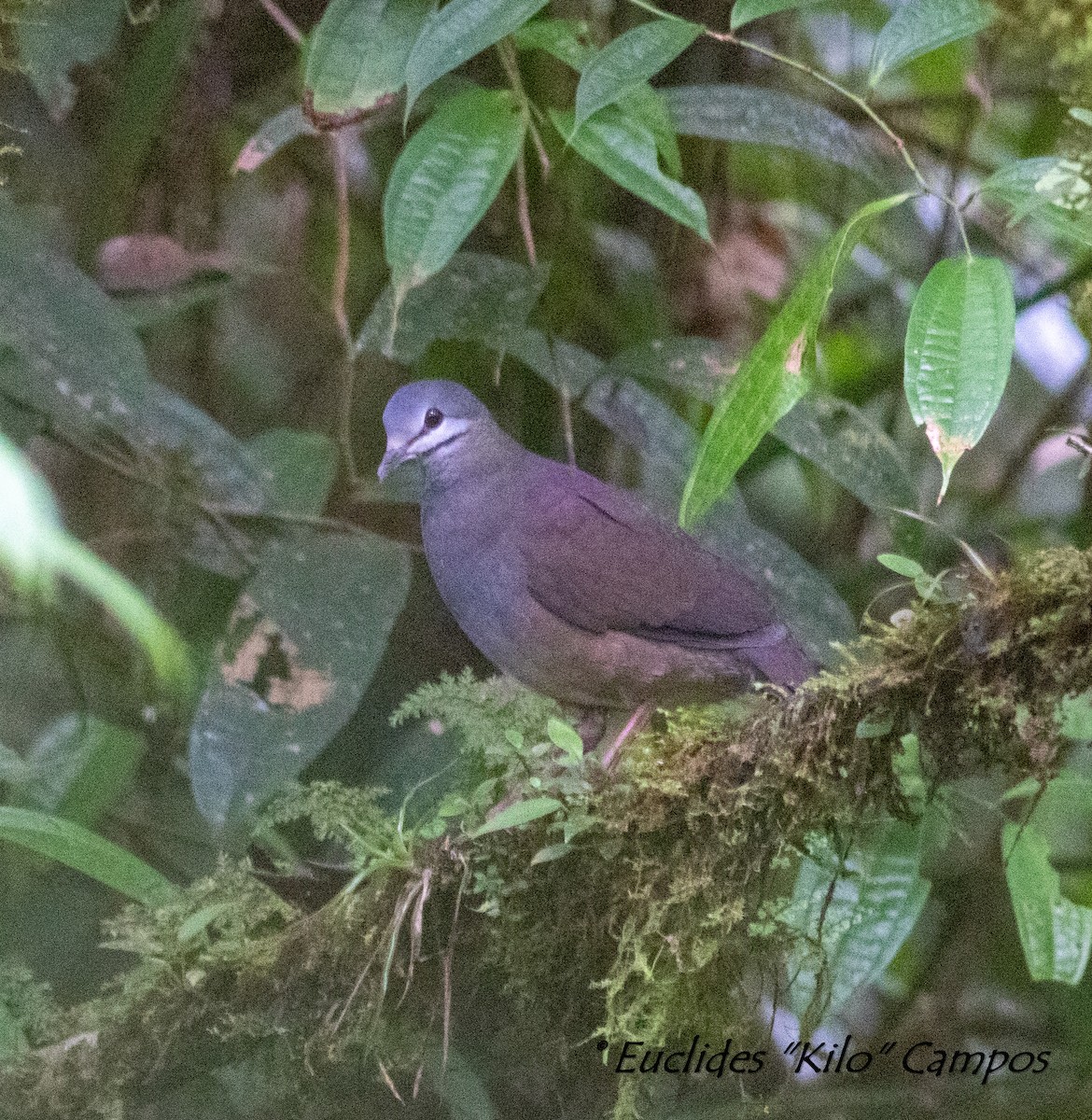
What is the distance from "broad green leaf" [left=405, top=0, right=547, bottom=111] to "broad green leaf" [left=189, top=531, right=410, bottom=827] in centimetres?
81

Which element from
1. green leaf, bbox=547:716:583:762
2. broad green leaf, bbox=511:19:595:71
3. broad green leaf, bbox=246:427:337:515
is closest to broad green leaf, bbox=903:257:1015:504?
green leaf, bbox=547:716:583:762

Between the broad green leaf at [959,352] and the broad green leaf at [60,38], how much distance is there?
4.42 feet

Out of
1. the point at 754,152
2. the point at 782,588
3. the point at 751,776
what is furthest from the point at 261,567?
the point at 754,152

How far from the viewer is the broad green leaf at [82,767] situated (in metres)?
2.04

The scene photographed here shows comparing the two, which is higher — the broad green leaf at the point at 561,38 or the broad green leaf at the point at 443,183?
the broad green leaf at the point at 561,38

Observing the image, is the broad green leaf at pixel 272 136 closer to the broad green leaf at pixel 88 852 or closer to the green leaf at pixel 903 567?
the broad green leaf at pixel 88 852

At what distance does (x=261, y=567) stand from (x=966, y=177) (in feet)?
5.18

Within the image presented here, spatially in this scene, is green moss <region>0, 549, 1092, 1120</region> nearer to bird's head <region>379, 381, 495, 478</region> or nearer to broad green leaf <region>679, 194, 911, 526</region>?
broad green leaf <region>679, 194, 911, 526</region>

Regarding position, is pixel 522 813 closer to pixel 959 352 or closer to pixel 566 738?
pixel 566 738

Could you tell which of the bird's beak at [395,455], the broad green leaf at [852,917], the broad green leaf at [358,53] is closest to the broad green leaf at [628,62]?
the broad green leaf at [358,53]

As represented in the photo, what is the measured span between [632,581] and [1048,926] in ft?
2.32

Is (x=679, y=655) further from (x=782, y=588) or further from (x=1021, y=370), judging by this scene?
(x=1021, y=370)

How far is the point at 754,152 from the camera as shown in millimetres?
2750

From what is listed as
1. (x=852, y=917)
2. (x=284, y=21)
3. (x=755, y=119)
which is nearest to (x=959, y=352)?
(x=852, y=917)
